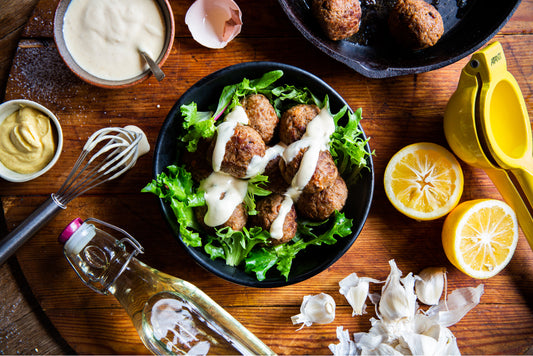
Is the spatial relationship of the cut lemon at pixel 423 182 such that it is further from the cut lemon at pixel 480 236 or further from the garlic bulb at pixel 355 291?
the garlic bulb at pixel 355 291

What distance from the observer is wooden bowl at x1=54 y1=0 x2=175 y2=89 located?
1.69m

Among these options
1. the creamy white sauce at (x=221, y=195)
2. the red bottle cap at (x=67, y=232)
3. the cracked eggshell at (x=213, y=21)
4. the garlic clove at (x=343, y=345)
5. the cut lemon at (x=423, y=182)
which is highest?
the cracked eggshell at (x=213, y=21)

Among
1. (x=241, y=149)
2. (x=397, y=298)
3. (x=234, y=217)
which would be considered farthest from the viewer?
(x=397, y=298)

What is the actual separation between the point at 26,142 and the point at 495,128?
6.20 feet

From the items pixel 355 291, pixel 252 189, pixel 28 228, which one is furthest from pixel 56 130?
pixel 355 291

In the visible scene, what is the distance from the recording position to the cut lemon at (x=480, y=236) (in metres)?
1.79

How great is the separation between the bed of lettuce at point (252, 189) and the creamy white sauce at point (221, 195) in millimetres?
31

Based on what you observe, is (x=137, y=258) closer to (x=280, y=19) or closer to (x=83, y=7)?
(x=83, y=7)

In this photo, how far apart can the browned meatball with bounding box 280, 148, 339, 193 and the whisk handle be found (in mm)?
924

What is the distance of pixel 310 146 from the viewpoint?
5.09ft

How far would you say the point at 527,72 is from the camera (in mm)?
1950

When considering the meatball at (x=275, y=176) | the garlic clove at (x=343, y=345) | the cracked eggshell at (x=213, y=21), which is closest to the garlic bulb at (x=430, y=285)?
the garlic clove at (x=343, y=345)

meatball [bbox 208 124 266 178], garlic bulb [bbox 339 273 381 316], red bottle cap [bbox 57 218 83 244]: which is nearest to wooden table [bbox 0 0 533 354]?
garlic bulb [bbox 339 273 381 316]

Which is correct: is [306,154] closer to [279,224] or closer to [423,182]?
[279,224]
